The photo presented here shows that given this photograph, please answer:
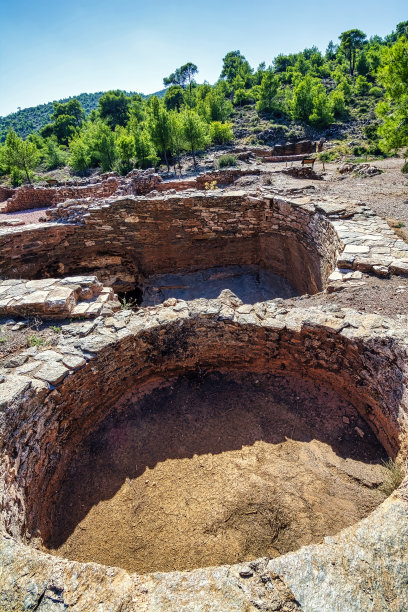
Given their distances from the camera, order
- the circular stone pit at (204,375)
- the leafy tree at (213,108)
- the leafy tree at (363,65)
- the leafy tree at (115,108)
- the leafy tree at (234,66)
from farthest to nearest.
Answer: the leafy tree at (234,66) → the leafy tree at (363,65) → the leafy tree at (115,108) → the leafy tree at (213,108) → the circular stone pit at (204,375)

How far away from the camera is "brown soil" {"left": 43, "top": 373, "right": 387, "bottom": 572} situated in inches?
126

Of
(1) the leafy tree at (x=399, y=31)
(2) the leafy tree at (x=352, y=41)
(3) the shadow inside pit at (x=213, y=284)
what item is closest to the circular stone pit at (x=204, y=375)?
(3) the shadow inside pit at (x=213, y=284)

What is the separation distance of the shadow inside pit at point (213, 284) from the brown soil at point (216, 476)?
4755 millimetres

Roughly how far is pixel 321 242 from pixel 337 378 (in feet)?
12.7

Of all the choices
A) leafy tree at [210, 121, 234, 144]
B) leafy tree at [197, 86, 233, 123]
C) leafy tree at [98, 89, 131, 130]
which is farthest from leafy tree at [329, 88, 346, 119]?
leafy tree at [98, 89, 131, 130]

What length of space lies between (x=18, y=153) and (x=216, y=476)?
95.0ft

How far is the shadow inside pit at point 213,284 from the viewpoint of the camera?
30.5 ft

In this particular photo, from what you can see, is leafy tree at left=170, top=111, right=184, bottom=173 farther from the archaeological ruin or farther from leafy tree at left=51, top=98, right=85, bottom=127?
leafy tree at left=51, top=98, right=85, bottom=127

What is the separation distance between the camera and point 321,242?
7.26 metres

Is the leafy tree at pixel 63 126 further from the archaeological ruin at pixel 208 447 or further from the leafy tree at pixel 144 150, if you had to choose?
the archaeological ruin at pixel 208 447

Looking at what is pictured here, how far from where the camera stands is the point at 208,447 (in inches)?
162

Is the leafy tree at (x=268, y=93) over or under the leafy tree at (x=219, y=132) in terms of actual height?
over

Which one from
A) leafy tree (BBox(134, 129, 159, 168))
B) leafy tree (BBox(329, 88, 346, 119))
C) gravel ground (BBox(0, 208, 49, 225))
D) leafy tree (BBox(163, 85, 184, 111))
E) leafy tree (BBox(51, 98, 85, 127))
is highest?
leafy tree (BBox(51, 98, 85, 127))

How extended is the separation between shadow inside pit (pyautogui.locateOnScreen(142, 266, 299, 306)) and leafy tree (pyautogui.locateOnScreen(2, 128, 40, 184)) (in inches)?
876
